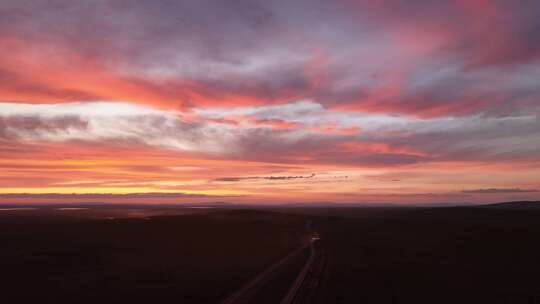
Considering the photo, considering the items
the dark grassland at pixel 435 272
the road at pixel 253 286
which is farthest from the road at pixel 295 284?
the dark grassland at pixel 435 272

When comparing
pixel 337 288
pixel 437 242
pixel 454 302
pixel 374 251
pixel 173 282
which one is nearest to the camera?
pixel 454 302

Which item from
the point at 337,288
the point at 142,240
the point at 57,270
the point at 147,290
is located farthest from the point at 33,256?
the point at 337,288

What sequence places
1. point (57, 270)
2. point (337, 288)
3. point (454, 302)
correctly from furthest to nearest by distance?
point (57, 270) → point (337, 288) → point (454, 302)

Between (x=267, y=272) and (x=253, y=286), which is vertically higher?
(x=253, y=286)

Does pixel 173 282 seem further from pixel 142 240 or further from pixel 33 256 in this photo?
pixel 142 240

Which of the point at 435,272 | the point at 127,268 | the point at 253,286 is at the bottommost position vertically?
the point at 435,272

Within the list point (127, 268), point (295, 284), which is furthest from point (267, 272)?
point (127, 268)

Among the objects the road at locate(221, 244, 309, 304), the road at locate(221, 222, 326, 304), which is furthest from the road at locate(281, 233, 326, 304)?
the road at locate(221, 244, 309, 304)

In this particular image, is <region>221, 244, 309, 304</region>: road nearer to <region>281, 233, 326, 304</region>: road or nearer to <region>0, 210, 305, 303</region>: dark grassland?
<region>0, 210, 305, 303</region>: dark grassland

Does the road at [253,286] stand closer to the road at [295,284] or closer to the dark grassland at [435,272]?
the road at [295,284]

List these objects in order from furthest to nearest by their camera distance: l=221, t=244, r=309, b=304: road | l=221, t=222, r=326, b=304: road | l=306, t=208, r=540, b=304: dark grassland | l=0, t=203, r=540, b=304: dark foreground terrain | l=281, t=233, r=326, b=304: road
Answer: l=0, t=203, r=540, b=304: dark foreground terrain → l=306, t=208, r=540, b=304: dark grassland → l=221, t=244, r=309, b=304: road → l=221, t=222, r=326, b=304: road → l=281, t=233, r=326, b=304: road

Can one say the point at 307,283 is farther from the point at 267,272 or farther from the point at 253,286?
the point at 267,272
